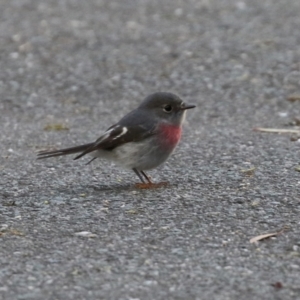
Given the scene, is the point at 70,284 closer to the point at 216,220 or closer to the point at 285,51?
the point at 216,220

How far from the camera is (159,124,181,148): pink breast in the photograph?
21.6ft

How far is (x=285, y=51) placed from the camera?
11.2 m

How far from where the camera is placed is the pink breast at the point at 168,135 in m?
6.57

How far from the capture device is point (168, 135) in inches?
260

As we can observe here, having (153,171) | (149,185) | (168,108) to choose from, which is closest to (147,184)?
(149,185)

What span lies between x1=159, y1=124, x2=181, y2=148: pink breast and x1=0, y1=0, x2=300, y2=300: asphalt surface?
329mm

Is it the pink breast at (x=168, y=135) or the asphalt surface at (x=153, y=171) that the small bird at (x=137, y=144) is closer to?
the pink breast at (x=168, y=135)

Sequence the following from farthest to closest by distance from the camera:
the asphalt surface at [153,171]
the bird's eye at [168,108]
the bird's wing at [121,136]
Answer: the bird's eye at [168,108]
the bird's wing at [121,136]
the asphalt surface at [153,171]

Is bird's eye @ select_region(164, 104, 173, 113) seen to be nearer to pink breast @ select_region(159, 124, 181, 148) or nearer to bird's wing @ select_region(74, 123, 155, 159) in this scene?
pink breast @ select_region(159, 124, 181, 148)

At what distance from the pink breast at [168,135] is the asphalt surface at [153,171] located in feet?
1.08

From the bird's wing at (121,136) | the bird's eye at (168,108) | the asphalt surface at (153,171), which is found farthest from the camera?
the bird's eye at (168,108)

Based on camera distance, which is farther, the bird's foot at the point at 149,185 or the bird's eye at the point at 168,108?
the bird's eye at the point at 168,108

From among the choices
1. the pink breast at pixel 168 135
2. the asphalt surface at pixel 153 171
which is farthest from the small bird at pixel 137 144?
the asphalt surface at pixel 153 171

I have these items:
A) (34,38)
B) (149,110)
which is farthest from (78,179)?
(34,38)
